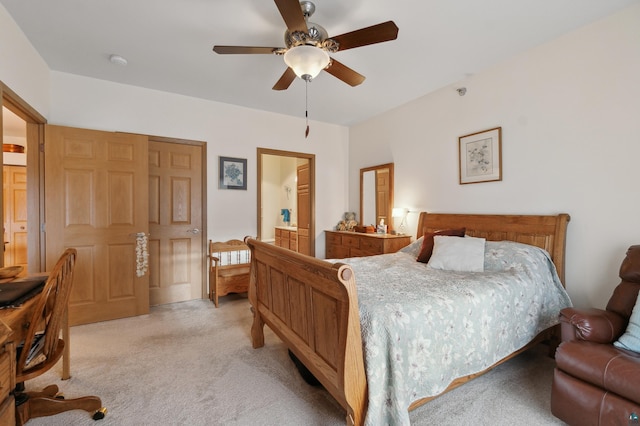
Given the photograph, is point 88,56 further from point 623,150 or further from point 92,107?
point 623,150

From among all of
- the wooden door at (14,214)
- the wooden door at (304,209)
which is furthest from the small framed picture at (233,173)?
the wooden door at (14,214)

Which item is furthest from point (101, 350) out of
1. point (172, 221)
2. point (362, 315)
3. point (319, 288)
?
point (362, 315)

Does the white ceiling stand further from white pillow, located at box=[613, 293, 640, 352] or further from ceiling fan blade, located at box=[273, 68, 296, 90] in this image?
white pillow, located at box=[613, 293, 640, 352]

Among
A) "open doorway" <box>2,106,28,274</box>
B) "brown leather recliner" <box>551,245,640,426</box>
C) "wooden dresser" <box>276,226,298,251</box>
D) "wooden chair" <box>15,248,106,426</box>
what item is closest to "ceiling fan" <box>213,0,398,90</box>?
"wooden chair" <box>15,248,106,426</box>

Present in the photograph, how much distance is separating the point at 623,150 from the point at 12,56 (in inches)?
193

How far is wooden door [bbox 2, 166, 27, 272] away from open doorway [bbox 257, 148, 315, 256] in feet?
12.9

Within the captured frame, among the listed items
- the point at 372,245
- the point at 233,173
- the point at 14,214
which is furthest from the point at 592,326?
the point at 14,214

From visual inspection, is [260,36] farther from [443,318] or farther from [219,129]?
[443,318]

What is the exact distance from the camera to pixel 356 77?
2.40 m

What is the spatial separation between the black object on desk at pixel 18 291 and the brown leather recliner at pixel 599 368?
118 inches

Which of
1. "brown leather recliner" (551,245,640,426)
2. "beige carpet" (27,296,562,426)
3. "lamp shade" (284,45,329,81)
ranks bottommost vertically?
"beige carpet" (27,296,562,426)

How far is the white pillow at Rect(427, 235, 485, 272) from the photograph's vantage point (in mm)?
2396

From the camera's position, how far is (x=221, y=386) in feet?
6.41

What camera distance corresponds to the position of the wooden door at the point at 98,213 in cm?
290
